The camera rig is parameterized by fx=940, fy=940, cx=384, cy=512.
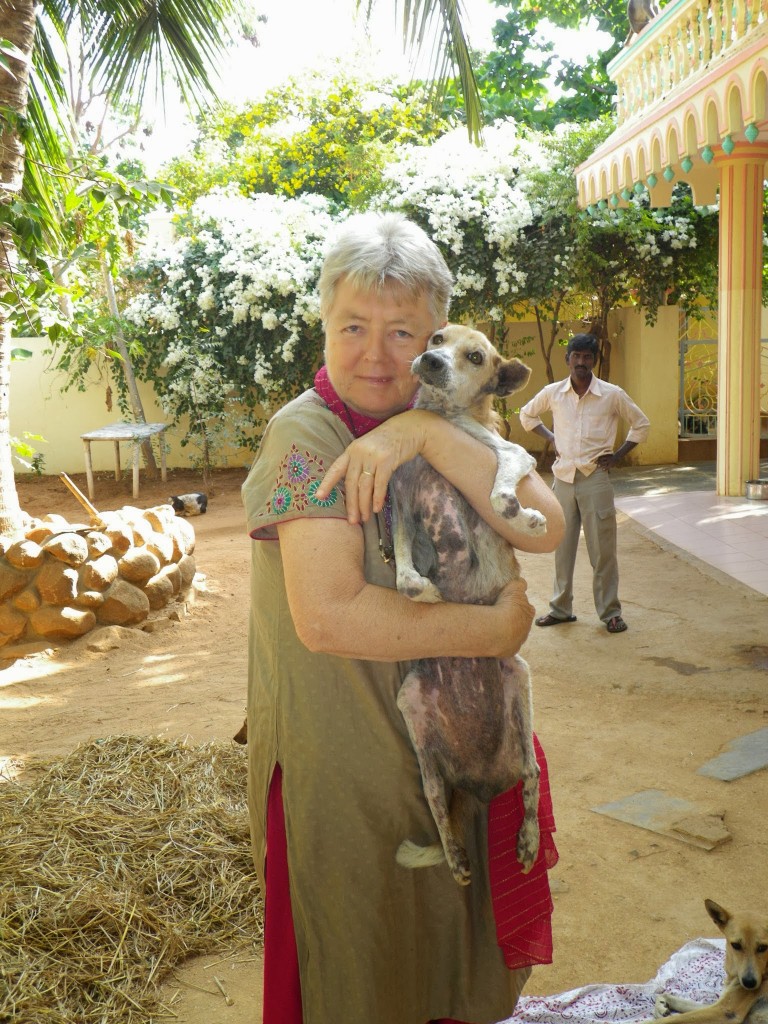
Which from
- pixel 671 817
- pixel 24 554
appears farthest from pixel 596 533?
pixel 24 554

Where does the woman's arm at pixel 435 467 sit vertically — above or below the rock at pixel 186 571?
above

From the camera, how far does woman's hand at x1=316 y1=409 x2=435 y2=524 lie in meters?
1.68

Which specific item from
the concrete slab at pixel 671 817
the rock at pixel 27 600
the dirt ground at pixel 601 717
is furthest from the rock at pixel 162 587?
the concrete slab at pixel 671 817

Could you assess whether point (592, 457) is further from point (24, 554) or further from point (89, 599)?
point (24, 554)

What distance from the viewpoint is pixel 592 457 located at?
6.56 meters

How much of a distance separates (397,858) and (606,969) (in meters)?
1.62

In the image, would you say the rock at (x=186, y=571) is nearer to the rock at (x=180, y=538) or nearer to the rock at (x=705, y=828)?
the rock at (x=180, y=538)

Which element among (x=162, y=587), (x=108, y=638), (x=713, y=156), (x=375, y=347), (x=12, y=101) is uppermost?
(x=713, y=156)

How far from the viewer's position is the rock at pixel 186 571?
24.5 ft

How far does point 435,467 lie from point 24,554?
16.8 ft

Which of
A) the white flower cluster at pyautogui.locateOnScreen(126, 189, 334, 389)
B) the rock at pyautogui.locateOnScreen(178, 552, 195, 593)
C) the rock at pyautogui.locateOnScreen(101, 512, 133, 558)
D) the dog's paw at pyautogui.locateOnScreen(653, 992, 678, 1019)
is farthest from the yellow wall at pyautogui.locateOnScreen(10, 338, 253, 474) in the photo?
the dog's paw at pyautogui.locateOnScreen(653, 992, 678, 1019)

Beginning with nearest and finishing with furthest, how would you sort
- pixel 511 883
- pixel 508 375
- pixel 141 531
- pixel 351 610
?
pixel 351 610 < pixel 511 883 < pixel 508 375 < pixel 141 531

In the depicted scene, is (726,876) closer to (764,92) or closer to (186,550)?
(186,550)

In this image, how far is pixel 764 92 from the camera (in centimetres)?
732
